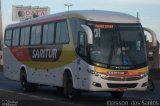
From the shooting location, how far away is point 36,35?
2658cm

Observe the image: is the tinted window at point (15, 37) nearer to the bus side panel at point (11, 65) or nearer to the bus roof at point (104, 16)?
the bus side panel at point (11, 65)

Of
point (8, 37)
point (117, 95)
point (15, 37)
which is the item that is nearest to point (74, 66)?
point (117, 95)

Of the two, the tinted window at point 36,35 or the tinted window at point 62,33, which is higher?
the tinted window at point 62,33

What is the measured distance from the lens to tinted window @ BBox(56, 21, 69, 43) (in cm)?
2273

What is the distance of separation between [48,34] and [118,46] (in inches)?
201

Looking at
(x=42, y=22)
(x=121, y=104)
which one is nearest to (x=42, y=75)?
(x=42, y=22)

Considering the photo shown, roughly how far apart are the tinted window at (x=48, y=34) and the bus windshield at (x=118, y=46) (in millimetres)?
4059

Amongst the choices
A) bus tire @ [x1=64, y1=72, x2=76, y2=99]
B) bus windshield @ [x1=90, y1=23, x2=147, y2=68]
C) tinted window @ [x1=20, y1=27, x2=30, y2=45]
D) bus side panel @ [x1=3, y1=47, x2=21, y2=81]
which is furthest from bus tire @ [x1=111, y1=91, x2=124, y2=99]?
bus side panel @ [x1=3, y1=47, x2=21, y2=81]

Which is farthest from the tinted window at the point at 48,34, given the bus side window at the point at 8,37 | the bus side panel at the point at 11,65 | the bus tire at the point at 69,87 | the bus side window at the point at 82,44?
the bus side window at the point at 8,37

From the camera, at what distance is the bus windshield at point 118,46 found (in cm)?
2041

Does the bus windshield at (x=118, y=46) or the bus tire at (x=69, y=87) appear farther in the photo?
the bus tire at (x=69, y=87)

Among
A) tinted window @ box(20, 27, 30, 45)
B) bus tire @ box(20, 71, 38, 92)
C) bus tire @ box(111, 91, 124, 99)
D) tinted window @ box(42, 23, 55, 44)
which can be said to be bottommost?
bus tire @ box(20, 71, 38, 92)

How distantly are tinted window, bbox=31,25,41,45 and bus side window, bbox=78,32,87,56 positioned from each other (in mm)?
5283

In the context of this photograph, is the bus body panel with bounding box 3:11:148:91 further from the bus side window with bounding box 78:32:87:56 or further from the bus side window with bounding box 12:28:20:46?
the bus side window with bounding box 12:28:20:46
